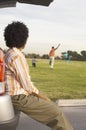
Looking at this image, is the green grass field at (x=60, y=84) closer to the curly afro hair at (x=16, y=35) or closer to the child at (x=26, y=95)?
the curly afro hair at (x=16, y=35)

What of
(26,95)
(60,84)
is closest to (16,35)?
(26,95)

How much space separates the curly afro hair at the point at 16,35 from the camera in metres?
6.16

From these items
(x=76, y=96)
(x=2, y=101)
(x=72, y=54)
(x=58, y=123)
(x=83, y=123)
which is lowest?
(x=72, y=54)

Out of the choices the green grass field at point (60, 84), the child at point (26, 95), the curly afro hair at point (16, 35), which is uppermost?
the curly afro hair at point (16, 35)

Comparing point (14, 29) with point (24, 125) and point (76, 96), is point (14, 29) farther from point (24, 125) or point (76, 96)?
point (76, 96)

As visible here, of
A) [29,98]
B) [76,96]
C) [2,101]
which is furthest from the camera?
[76,96]

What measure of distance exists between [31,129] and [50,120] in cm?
298

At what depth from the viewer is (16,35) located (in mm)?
6148

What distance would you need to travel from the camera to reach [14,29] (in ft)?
20.3

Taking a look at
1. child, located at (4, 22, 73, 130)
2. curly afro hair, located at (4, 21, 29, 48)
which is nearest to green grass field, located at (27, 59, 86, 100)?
curly afro hair, located at (4, 21, 29, 48)

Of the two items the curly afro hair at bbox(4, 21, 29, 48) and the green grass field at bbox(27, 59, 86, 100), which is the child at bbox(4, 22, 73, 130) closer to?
the curly afro hair at bbox(4, 21, 29, 48)

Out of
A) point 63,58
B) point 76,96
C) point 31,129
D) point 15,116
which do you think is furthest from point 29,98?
point 63,58

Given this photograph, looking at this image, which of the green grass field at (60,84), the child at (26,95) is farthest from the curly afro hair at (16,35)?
the green grass field at (60,84)

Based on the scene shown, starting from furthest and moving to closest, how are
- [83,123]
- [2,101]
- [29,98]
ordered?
[83,123] < [29,98] < [2,101]
